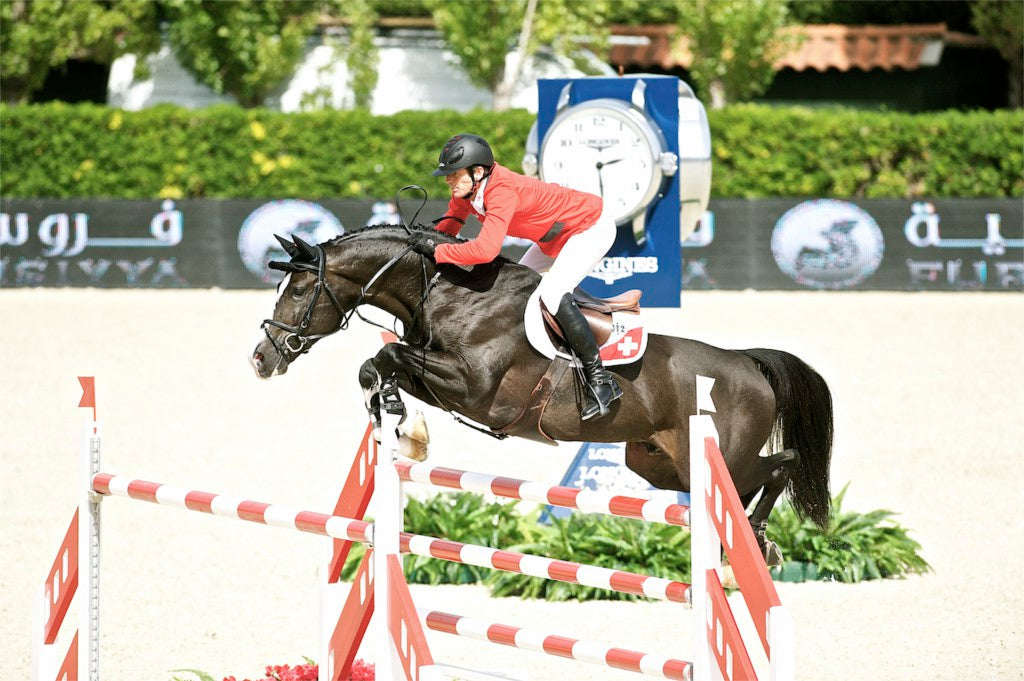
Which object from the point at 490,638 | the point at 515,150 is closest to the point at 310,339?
the point at 490,638

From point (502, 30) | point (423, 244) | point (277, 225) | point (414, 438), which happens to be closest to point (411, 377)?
point (414, 438)

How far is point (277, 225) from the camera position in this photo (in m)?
18.7

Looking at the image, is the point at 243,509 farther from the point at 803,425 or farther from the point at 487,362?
the point at 803,425

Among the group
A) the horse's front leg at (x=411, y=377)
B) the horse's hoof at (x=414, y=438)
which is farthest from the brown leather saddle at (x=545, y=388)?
the horse's hoof at (x=414, y=438)

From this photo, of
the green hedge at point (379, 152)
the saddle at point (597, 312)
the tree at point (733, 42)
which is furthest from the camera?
the tree at point (733, 42)

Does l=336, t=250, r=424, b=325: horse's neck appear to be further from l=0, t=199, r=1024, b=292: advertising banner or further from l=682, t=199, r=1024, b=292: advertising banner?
l=682, t=199, r=1024, b=292: advertising banner

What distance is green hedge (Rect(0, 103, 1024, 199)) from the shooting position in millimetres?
20219

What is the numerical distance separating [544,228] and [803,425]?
160 centimetres

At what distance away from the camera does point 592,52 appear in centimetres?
2470

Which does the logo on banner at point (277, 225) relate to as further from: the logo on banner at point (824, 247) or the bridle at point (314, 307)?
the bridle at point (314, 307)

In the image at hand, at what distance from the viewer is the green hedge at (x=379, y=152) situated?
66.3 feet

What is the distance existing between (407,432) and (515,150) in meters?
15.5

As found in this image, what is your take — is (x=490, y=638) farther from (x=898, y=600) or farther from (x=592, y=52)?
(x=592, y=52)

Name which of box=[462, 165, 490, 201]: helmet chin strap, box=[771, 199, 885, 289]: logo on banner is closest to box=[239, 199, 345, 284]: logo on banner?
box=[771, 199, 885, 289]: logo on banner
